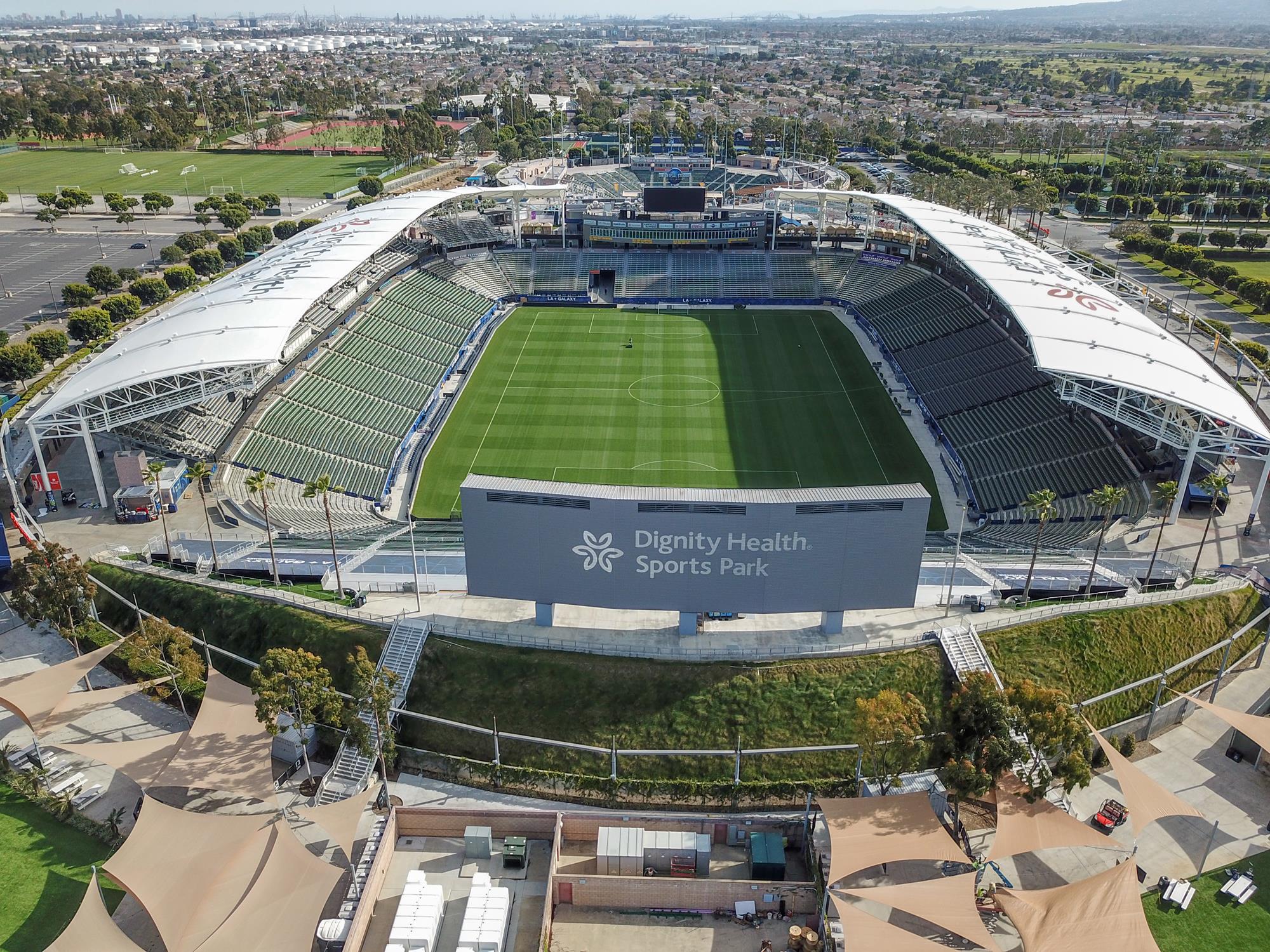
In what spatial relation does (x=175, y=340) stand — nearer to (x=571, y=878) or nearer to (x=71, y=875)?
(x=71, y=875)

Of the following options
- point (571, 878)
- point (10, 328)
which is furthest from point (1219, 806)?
point (10, 328)

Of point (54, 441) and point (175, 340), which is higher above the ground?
point (175, 340)

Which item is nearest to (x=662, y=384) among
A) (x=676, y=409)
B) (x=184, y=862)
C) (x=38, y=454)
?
(x=676, y=409)

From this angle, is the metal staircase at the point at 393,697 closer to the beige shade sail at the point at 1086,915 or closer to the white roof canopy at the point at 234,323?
the white roof canopy at the point at 234,323

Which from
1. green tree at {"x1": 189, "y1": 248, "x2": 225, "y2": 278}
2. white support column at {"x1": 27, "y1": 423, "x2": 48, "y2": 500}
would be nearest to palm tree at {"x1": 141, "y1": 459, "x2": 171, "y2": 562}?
white support column at {"x1": 27, "y1": 423, "x2": 48, "y2": 500}

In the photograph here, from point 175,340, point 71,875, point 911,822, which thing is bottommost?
point 71,875

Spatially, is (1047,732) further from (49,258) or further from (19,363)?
(49,258)
